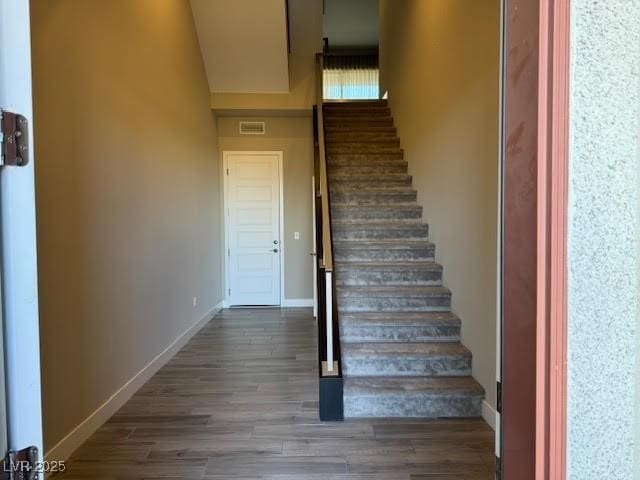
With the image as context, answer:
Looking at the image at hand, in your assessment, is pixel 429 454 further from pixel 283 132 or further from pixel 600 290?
pixel 283 132

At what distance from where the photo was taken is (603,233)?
1.96 ft

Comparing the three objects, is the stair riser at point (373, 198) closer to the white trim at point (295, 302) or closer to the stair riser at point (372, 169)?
the stair riser at point (372, 169)

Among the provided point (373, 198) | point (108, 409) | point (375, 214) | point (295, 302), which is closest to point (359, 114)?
point (373, 198)

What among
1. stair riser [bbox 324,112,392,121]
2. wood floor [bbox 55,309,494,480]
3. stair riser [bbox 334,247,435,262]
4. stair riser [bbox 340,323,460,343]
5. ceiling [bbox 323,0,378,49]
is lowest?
wood floor [bbox 55,309,494,480]

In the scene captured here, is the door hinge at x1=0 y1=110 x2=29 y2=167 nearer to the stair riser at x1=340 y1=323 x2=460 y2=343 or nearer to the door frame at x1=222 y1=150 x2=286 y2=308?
the stair riser at x1=340 y1=323 x2=460 y2=343

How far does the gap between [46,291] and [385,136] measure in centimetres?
432

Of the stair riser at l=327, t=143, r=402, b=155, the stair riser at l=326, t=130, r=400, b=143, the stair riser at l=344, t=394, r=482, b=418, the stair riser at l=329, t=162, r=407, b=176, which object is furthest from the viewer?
the stair riser at l=326, t=130, r=400, b=143

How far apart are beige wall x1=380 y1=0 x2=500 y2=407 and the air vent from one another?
8.08 feet

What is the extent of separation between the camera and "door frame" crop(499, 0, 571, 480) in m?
0.60

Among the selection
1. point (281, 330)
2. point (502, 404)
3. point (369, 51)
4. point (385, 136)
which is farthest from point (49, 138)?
point (369, 51)

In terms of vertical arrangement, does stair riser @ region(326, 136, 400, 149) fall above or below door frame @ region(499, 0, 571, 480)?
above

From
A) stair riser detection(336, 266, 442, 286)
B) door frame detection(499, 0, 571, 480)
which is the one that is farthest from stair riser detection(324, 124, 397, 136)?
door frame detection(499, 0, 571, 480)

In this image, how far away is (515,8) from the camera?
669 mm

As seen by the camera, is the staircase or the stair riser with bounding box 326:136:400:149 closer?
the staircase
